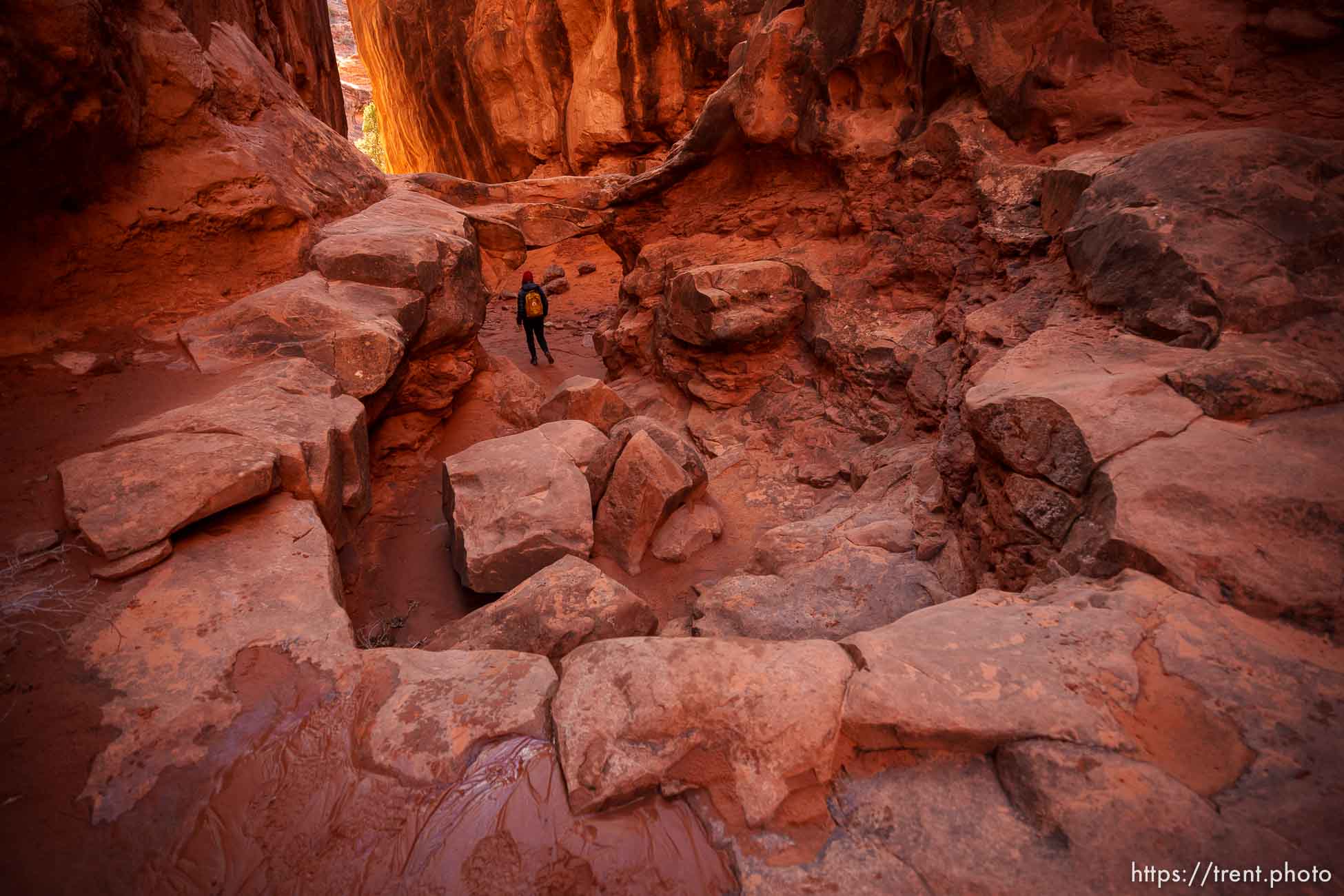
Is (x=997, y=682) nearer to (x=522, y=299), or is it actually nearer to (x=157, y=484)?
(x=157, y=484)

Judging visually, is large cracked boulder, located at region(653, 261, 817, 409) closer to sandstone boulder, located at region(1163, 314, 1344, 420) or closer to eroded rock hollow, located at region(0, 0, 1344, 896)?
eroded rock hollow, located at region(0, 0, 1344, 896)

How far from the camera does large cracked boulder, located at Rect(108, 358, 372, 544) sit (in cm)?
298

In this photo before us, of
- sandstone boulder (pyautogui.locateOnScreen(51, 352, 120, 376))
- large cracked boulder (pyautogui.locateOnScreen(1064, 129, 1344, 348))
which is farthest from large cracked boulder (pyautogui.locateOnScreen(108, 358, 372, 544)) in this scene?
large cracked boulder (pyautogui.locateOnScreen(1064, 129, 1344, 348))

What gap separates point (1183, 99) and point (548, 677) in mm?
5365

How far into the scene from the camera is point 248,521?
2.68 metres

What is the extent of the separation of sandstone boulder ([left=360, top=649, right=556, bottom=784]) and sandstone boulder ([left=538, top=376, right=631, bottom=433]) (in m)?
3.46

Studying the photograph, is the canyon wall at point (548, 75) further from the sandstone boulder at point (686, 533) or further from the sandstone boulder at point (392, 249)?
the sandstone boulder at point (686, 533)

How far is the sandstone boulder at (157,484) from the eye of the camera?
235 centimetres

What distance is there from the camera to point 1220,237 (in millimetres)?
2717

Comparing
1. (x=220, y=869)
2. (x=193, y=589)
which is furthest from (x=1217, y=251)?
(x=193, y=589)

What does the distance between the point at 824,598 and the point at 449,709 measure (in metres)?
2.01

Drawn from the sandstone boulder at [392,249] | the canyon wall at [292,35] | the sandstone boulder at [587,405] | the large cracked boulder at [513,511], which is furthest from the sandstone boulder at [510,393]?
the canyon wall at [292,35]

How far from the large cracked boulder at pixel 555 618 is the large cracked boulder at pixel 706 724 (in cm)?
88

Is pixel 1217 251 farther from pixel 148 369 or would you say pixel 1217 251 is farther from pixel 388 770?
pixel 148 369
